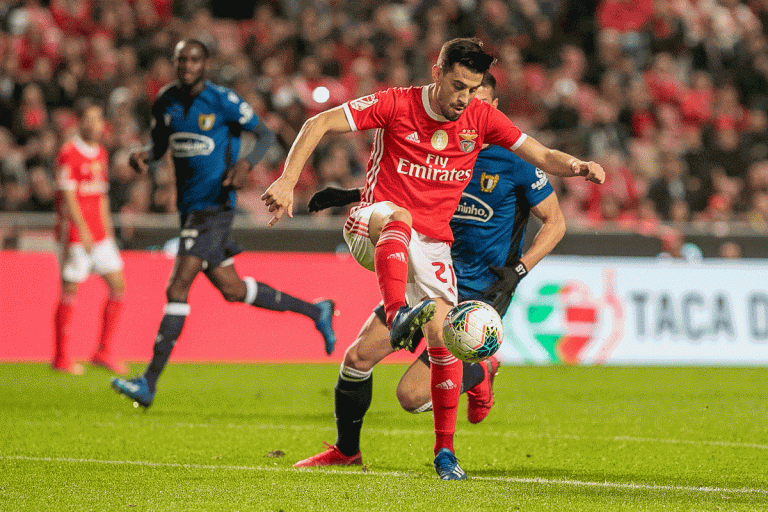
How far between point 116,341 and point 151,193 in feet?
7.04

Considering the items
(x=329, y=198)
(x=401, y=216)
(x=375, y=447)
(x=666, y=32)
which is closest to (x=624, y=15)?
(x=666, y=32)

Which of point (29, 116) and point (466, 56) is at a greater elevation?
point (466, 56)

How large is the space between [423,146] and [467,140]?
21cm

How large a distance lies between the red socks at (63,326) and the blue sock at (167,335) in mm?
3063

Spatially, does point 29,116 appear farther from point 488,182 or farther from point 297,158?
point 297,158

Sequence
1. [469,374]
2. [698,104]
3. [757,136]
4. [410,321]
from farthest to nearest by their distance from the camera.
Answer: [698,104] → [757,136] → [469,374] → [410,321]

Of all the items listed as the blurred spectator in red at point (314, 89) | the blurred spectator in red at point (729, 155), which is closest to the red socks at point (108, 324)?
the blurred spectator in red at point (314, 89)

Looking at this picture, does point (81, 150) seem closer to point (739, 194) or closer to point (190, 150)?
point (190, 150)

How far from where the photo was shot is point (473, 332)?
469 centimetres

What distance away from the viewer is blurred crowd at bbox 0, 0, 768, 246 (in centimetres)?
1391

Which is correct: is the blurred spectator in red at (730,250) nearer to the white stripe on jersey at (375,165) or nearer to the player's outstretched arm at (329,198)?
the player's outstretched arm at (329,198)

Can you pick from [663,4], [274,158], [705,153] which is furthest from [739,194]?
[274,158]

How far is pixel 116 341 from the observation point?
11.7 meters

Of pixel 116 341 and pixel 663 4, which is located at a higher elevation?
pixel 663 4
